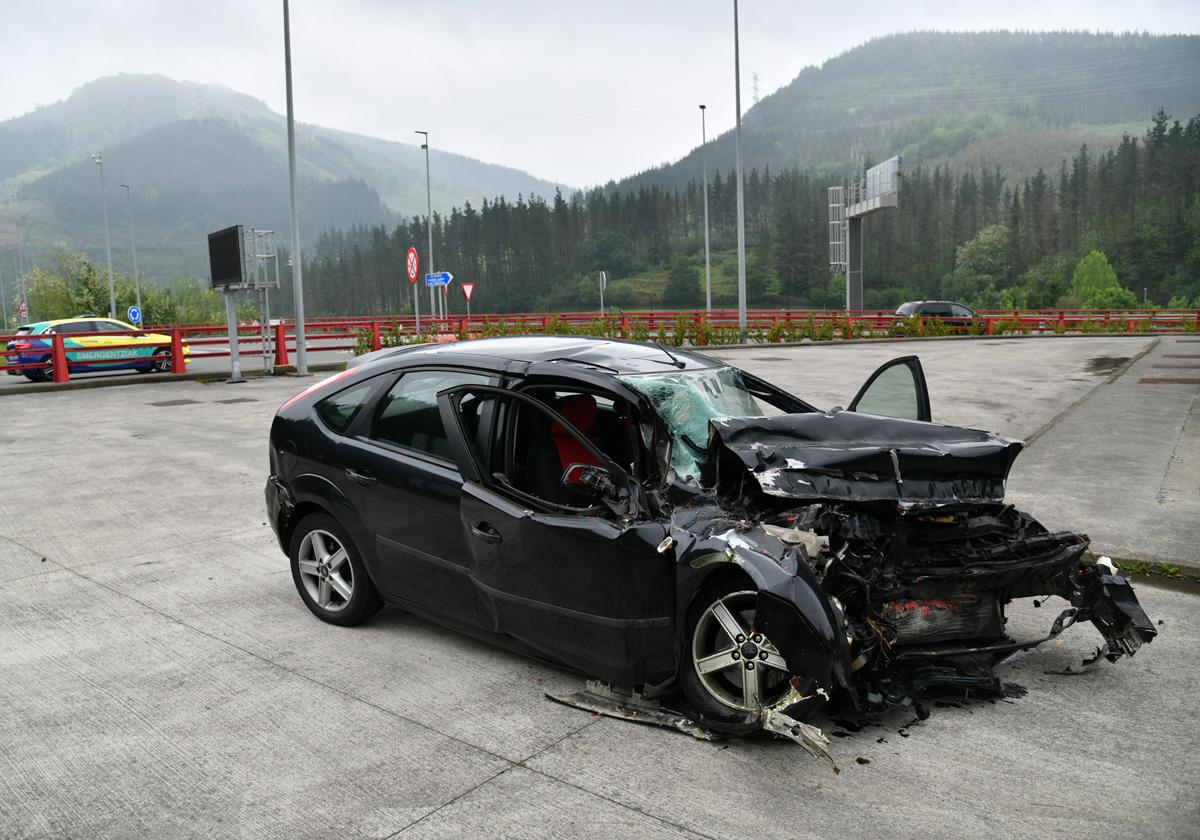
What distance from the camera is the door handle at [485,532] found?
14.3 ft

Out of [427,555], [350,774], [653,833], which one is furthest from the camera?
[427,555]

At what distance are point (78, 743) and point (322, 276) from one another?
15927cm

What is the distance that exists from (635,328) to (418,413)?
2870 cm

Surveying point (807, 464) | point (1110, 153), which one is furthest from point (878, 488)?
point (1110, 153)

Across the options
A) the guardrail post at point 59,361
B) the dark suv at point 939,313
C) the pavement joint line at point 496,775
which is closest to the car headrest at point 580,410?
the pavement joint line at point 496,775

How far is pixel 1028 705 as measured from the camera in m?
4.20

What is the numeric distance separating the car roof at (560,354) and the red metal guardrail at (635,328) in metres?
19.3

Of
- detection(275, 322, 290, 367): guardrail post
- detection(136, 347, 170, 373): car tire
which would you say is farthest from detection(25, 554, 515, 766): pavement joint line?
detection(275, 322, 290, 367): guardrail post

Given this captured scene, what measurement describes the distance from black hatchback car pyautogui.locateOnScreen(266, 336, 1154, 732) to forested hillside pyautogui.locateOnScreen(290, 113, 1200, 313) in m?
122

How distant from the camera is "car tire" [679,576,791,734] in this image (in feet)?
12.0

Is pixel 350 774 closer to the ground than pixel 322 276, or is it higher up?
closer to the ground

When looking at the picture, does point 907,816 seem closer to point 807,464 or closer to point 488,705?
point 807,464

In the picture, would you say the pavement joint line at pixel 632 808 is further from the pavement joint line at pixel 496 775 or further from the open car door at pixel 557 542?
the open car door at pixel 557 542

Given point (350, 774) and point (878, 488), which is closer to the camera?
point (350, 774)
